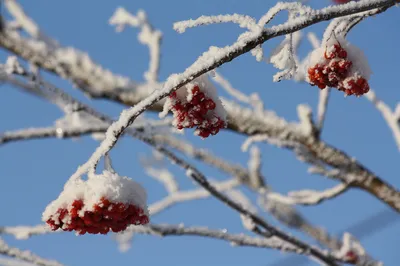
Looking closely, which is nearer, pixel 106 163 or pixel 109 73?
pixel 106 163

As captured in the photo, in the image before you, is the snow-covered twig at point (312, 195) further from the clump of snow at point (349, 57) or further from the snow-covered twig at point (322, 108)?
the clump of snow at point (349, 57)

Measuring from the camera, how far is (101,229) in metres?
1.59

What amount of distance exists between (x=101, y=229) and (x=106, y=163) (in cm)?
20

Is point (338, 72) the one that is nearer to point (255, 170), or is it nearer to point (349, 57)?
point (349, 57)

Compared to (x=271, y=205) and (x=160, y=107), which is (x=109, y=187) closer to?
(x=160, y=107)

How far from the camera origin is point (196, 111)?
1.63m

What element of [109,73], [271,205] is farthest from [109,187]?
[271,205]

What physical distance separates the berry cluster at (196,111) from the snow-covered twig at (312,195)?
2.06m

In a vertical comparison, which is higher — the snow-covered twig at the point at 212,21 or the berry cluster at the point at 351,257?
the berry cluster at the point at 351,257

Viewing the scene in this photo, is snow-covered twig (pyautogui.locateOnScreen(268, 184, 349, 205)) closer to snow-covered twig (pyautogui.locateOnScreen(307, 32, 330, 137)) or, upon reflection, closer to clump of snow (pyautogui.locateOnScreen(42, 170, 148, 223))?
snow-covered twig (pyautogui.locateOnScreen(307, 32, 330, 137))

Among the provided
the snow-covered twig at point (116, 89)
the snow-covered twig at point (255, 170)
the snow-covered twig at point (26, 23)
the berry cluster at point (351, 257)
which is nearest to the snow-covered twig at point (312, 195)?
the snow-covered twig at point (116, 89)

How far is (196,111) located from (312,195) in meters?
2.19

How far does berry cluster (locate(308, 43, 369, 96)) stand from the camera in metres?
1.68

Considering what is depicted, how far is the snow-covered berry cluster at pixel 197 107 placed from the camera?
5.33 ft
